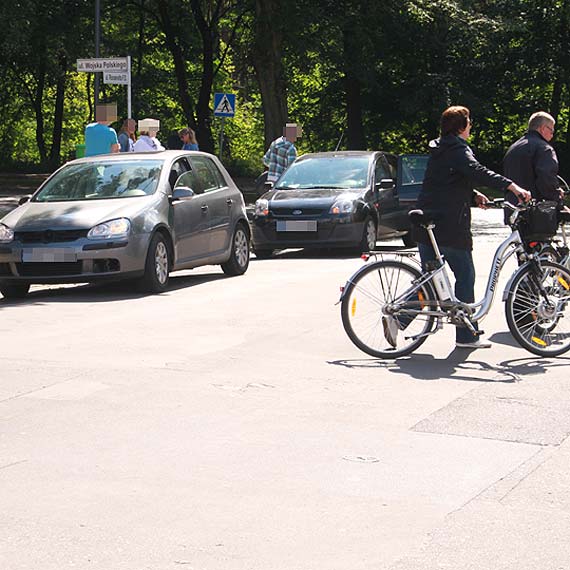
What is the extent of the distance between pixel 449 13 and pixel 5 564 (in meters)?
32.9

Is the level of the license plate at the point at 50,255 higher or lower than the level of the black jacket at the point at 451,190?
lower

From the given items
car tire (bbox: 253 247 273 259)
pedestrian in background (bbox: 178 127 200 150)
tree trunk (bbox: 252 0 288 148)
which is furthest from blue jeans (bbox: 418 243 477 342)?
tree trunk (bbox: 252 0 288 148)

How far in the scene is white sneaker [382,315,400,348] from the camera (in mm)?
9352

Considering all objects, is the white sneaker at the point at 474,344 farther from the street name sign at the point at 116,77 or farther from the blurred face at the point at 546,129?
the street name sign at the point at 116,77

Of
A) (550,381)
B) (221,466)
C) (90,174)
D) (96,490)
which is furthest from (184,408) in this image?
(90,174)

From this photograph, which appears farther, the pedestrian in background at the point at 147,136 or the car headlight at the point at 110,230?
the pedestrian in background at the point at 147,136

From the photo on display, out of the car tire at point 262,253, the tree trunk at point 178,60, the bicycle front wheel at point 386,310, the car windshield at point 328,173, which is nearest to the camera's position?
the bicycle front wheel at point 386,310

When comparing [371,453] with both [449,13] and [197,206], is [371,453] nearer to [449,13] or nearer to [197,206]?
[197,206]

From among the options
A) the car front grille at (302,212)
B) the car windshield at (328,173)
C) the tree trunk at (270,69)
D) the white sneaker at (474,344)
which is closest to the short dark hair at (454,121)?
the white sneaker at (474,344)

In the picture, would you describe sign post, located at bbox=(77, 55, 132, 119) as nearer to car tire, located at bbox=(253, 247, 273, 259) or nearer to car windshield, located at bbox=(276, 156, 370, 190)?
car windshield, located at bbox=(276, 156, 370, 190)

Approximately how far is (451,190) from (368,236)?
9867 millimetres

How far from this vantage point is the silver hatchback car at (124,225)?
13.5 metres

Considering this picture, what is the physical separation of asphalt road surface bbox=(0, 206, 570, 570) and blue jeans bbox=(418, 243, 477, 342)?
18cm

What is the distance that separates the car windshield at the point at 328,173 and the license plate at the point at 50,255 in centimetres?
706
